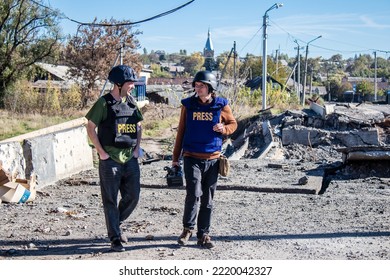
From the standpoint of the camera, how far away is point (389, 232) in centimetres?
685

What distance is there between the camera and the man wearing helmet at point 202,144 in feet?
19.8

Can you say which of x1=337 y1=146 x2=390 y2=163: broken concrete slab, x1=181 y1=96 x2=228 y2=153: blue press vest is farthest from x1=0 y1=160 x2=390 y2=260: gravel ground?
x1=337 y1=146 x2=390 y2=163: broken concrete slab

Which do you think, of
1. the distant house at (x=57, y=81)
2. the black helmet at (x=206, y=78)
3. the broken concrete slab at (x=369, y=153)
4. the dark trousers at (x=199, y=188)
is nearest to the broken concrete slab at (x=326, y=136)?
the broken concrete slab at (x=369, y=153)

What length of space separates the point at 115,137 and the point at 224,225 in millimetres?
2142

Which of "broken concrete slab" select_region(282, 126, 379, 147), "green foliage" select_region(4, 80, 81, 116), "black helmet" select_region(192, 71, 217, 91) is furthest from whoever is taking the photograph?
"green foliage" select_region(4, 80, 81, 116)

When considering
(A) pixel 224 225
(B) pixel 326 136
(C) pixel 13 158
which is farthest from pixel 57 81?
(A) pixel 224 225

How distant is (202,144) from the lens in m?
6.09

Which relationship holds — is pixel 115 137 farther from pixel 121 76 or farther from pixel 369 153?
pixel 369 153

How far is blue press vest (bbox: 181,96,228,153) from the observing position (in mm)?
6070

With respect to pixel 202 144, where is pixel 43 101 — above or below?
below

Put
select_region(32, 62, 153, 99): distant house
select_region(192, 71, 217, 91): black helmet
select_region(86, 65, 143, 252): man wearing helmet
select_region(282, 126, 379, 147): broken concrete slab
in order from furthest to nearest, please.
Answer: select_region(32, 62, 153, 99): distant house < select_region(282, 126, 379, 147): broken concrete slab < select_region(192, 71, 217, 91): black helmet < select_region(86, 65, 143, 252): man wearing helmet

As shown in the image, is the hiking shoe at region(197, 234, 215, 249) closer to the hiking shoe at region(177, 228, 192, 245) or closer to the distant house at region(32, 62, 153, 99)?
the hiking shoe at region(177, 228, 192, 245)

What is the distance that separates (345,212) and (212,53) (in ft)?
120

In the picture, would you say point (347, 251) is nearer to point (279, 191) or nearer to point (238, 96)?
point (279, 191)
